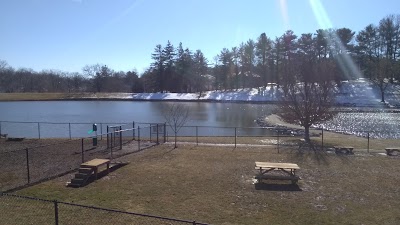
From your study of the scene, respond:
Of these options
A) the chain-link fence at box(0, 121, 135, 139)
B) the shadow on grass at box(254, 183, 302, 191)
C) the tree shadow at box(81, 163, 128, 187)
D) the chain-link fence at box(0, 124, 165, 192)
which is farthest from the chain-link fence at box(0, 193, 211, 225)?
the chain-link fence at box(0, 121, 135, 139)

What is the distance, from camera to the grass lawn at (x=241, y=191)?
10430 mm

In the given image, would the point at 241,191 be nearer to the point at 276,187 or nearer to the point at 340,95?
the point at 276,187

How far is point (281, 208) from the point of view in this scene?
11047 mm

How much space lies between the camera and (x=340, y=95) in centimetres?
7575

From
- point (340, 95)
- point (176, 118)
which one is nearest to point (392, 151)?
point (176, 118)

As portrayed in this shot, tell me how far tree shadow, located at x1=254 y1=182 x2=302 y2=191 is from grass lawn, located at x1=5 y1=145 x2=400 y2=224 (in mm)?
38

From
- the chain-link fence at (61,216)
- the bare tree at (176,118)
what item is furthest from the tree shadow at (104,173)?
the bare tree at (176,118)

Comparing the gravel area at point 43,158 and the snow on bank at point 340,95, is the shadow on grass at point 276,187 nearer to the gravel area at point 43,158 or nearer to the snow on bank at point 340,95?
the gravel area at point 43,158


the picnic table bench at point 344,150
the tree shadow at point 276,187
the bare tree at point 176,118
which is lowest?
the tree shadow at point 276,187

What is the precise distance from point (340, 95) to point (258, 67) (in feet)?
86.1

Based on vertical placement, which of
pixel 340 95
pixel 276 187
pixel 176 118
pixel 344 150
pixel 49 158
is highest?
pixel 340 95

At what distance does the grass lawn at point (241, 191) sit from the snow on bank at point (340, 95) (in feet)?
136

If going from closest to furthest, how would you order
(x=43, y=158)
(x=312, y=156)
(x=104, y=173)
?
(x=104, y=173)
(x=43, y=158)
(x=312, y=156)

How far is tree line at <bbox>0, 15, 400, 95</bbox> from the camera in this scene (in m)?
74.5
